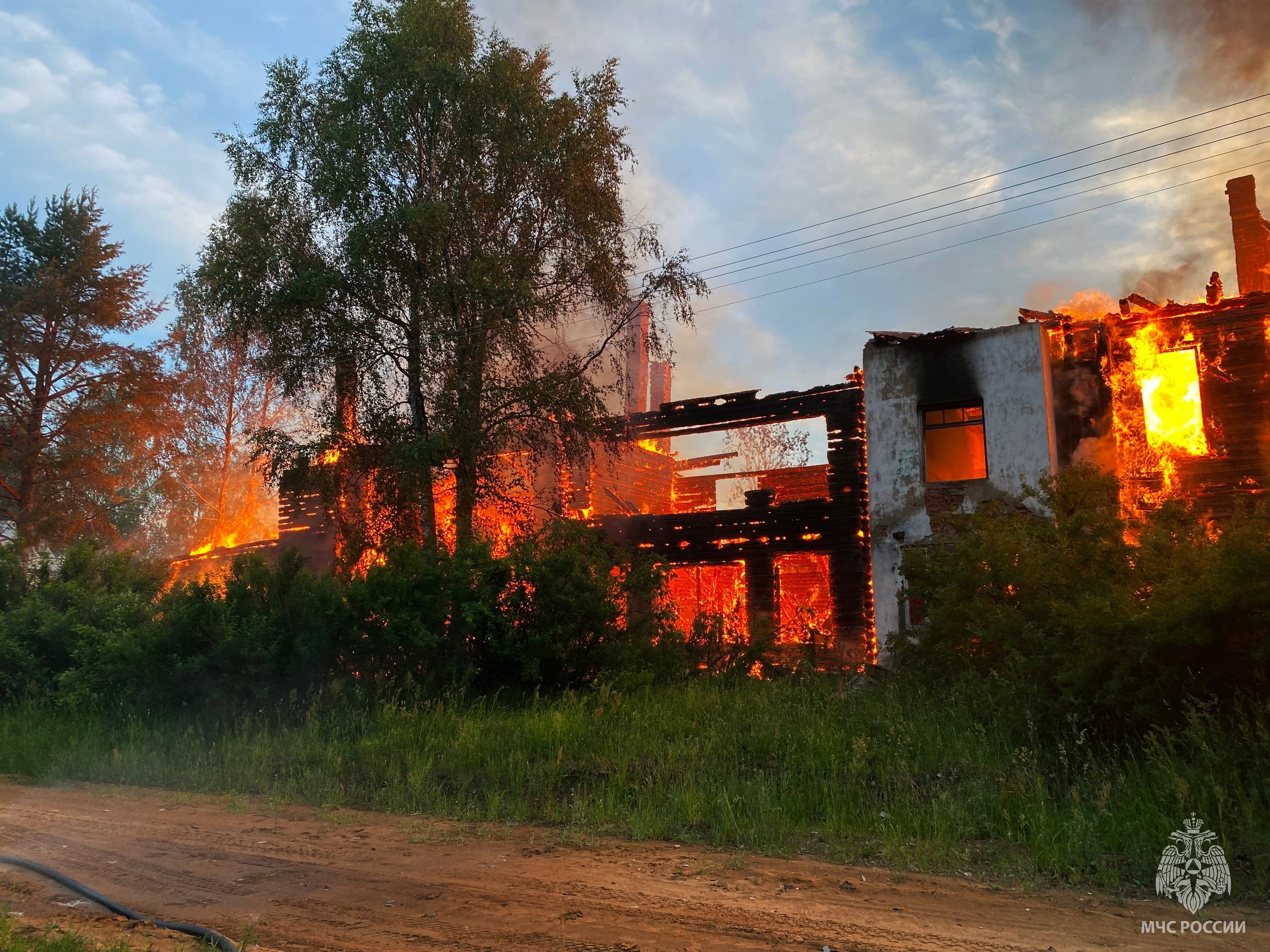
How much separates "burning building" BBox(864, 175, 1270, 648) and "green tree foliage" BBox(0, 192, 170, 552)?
74.4 ft

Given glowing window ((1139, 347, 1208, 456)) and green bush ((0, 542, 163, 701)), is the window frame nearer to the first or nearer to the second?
glowing window ((1139, 347, 1208, 456))

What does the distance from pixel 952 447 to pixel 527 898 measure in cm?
1886

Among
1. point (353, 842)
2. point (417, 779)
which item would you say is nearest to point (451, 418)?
point (417, 779)

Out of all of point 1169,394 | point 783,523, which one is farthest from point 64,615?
point 1169,394

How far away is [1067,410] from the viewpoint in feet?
63.9

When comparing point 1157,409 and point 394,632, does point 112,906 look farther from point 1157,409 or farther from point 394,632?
point 1157,409

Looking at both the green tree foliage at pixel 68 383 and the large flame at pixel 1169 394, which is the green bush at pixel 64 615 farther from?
the large flame at pixel 1169 394

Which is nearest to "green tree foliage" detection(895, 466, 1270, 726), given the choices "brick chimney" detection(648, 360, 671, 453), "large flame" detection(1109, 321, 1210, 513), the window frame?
the window frame

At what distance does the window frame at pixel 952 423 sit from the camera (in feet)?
65.3

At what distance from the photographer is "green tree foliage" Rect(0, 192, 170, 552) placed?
25.8 m

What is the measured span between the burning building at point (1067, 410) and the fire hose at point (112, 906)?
15.2m

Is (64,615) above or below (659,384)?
below

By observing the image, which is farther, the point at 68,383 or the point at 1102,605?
the point at 68,383

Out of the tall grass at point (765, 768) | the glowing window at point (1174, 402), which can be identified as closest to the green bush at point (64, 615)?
the tall grass at point (765, 768)
